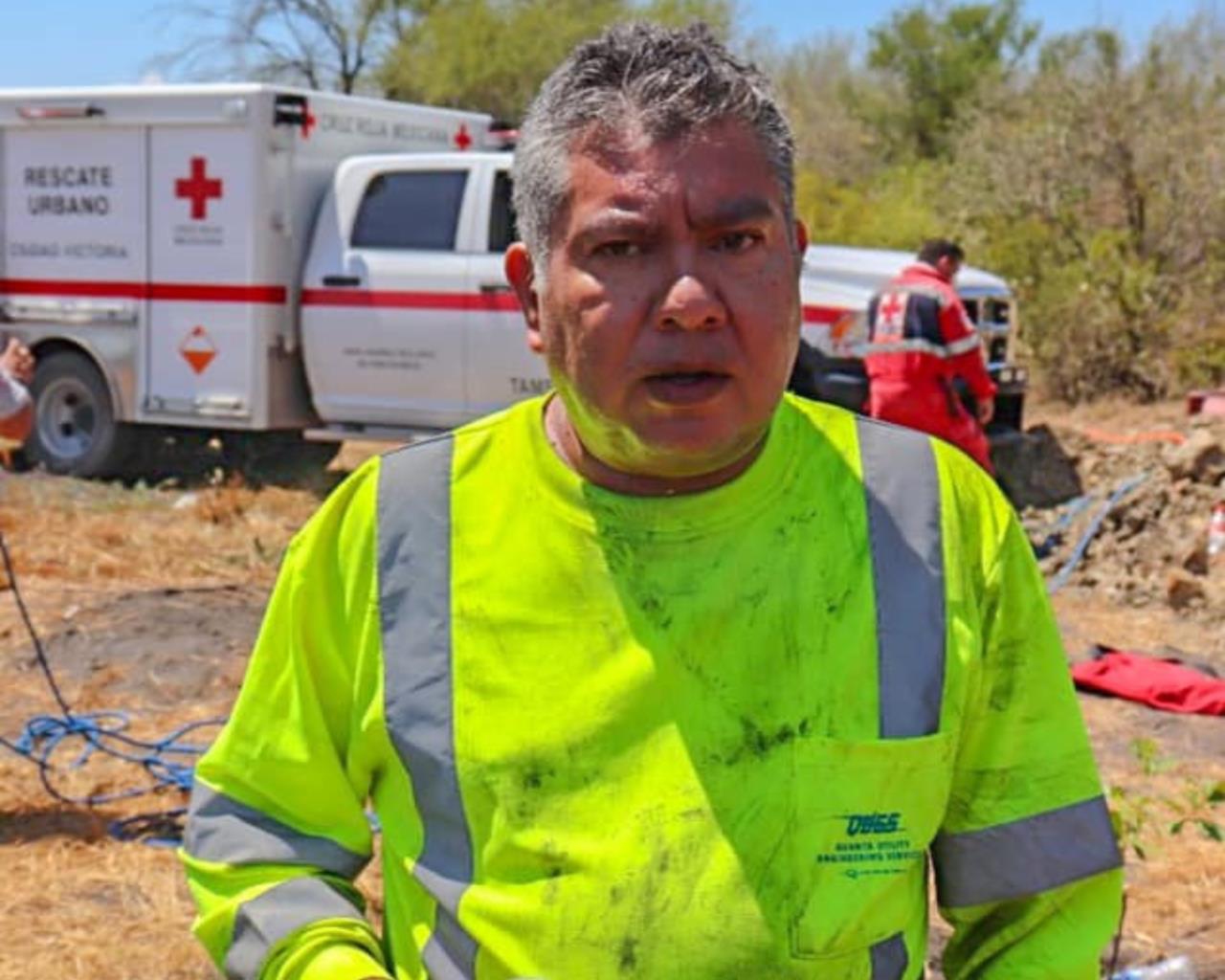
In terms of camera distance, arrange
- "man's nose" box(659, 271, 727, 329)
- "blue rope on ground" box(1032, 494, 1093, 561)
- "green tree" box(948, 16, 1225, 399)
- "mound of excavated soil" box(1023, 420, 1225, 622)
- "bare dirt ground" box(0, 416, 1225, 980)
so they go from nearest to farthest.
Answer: "man's nose" box(659, 271, 727, 329) < "bare dirt ground" box(0, 416, 1225, 980) < "mound of excavated soil" box(1023, 420, 1225, 622) < "blue rope on ground" box(1032, 494, 1093, 561) < "green tree" box(948, 16, 1225, 399)

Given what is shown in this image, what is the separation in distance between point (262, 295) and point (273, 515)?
1399mm

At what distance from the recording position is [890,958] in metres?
1.75

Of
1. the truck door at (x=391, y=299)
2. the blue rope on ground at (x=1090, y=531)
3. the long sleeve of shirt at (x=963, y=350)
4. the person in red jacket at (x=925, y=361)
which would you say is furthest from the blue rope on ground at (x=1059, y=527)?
the truck door at (x=391, y=299)

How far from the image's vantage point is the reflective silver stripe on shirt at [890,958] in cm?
174

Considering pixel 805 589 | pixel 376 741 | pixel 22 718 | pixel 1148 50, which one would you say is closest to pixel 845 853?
pixel 805 589

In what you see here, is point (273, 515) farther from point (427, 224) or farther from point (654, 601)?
point (654, 601)

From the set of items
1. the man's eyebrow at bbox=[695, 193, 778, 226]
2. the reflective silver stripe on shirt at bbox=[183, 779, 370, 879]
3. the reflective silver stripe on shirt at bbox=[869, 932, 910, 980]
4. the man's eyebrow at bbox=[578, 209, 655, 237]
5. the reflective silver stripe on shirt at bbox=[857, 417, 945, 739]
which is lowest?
the reflective silver stripe on shirt at bbox=[869, 932, 910, 980]

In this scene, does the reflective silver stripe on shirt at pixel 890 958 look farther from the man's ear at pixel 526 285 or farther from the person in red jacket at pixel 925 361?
the person in red jacket at pixel 925 361

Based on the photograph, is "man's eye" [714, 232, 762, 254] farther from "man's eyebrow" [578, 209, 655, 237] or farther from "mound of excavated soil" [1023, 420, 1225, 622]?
"mound of excavated soil" [1023, 420, 1225, 622]

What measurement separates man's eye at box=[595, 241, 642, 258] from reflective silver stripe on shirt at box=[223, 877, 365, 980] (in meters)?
0.69

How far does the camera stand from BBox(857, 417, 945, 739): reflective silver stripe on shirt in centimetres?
175

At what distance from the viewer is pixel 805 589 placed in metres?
1.77

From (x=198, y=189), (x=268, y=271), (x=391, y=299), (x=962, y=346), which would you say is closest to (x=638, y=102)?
(x=962, y=346)

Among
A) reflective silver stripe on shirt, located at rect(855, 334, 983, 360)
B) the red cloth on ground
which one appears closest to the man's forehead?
the red cloth on ground
